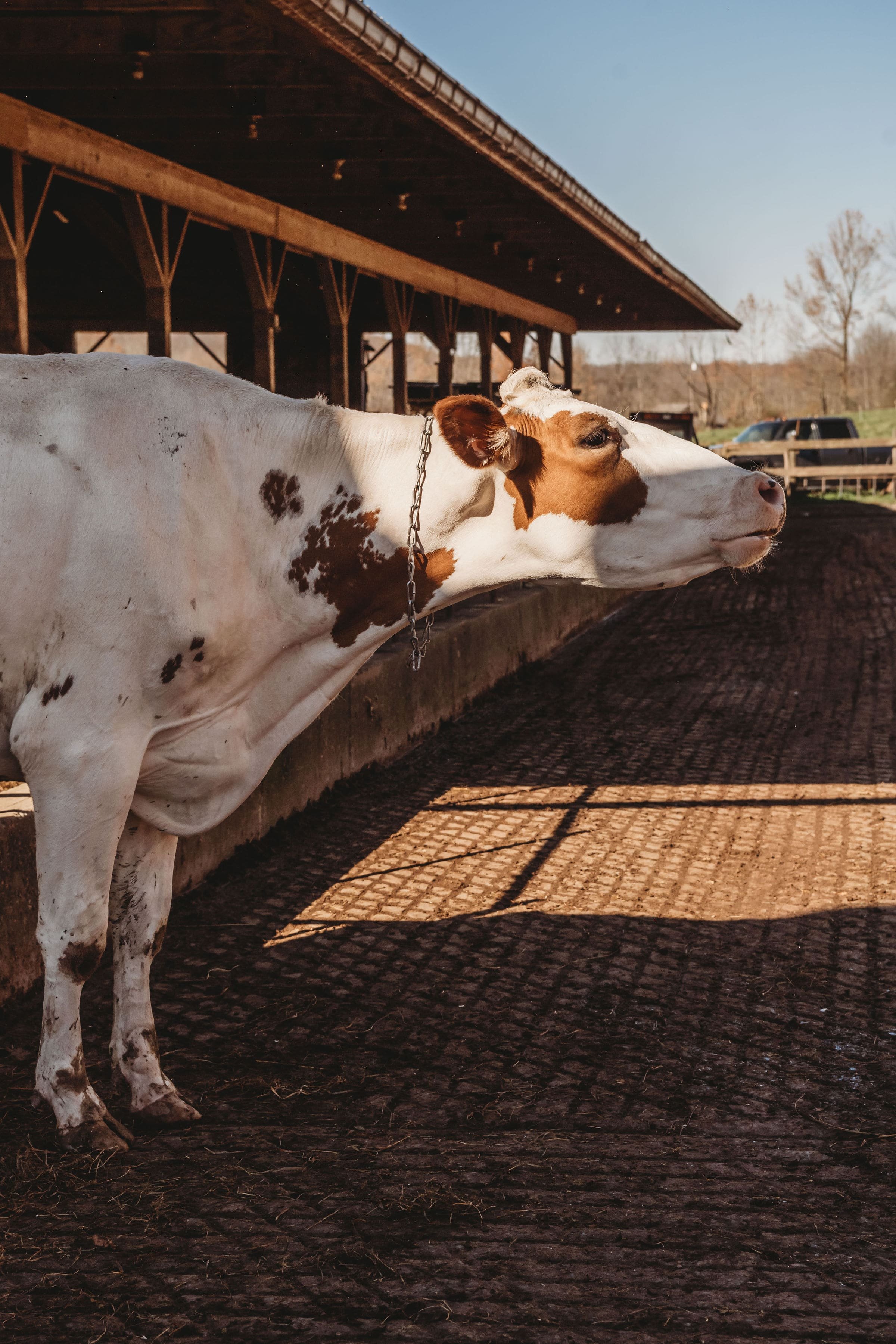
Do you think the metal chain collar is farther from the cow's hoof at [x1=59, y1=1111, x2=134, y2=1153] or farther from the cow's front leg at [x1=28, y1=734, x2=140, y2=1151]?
the cow's hoof at [x1=59, y1=1111, x2=134, y2=1153]

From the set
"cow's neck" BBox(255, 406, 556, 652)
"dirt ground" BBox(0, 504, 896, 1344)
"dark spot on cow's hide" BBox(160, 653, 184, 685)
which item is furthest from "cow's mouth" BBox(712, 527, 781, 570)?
"dirt ground" BBox(0, 504, 896, 1344)

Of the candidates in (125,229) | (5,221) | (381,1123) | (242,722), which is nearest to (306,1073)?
(381,1123)

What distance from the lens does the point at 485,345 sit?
1555 cm

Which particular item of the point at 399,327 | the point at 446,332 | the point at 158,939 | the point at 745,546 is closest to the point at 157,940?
the point at 158,939

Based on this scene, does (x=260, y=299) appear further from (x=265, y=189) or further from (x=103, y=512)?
(x=103, y=512)

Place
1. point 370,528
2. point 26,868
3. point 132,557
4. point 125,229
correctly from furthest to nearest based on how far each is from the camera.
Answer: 1. point 125,229
2. point 26,868
3. point 370,528
4. point 132,557

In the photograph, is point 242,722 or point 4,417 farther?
point 242,722

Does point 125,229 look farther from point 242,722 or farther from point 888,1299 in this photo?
point 888,1299

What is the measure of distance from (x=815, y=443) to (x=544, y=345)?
→ 39.7 feet

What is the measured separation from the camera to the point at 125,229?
36.2 feet

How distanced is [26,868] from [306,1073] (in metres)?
1.42

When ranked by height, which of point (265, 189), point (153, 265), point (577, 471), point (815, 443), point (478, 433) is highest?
point (265, 189)

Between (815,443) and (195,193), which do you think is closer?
(195,193)

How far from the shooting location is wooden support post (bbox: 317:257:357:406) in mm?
10883
